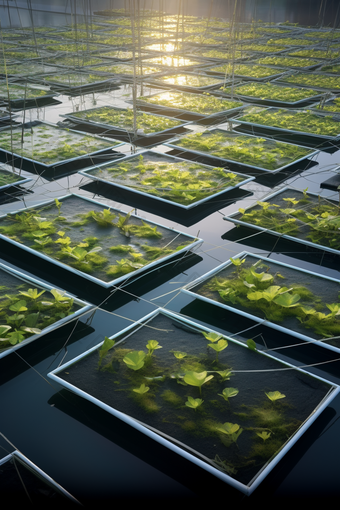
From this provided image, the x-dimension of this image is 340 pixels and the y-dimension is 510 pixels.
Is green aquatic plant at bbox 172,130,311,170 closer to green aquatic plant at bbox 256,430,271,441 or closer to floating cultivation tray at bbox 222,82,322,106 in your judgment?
floating cultivation tray at bbox 222,82,322,106

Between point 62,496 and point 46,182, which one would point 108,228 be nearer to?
point 46,182

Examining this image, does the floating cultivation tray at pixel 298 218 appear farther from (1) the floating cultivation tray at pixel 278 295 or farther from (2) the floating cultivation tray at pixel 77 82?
(2) the floating cultivation tray at pixel 77 82

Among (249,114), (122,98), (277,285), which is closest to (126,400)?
(277,285)

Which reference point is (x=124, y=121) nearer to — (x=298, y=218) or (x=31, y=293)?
(x=298, y=218)

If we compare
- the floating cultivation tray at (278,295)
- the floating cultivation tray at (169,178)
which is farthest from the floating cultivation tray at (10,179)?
the floating cultivation tray at (278,295)

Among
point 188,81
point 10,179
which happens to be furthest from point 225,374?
point 188,81
